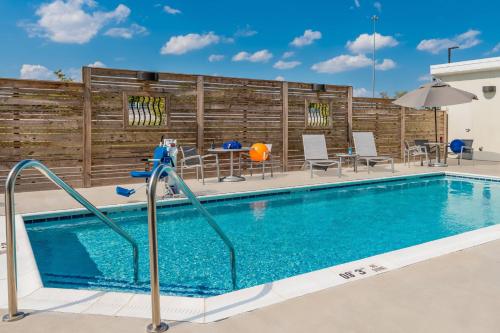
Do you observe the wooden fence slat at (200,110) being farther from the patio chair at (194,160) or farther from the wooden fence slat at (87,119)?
the wooden fence slat at (87,119)

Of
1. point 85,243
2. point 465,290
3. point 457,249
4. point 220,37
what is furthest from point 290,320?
point 220,37

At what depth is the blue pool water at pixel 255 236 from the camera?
4027mm

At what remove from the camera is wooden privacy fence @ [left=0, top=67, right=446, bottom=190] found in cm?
811

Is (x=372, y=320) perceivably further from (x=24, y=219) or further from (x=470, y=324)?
(x=24, y=219)

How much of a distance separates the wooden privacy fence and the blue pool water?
2790 mm

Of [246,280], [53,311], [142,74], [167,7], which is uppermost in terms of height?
[167,7]

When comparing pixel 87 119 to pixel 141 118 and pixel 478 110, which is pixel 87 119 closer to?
pixel 141 118

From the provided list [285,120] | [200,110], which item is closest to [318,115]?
[285,120]

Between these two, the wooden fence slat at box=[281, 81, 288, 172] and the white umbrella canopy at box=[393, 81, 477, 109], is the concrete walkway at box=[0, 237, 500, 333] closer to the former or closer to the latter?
the wooden fence slat at box=[281, 81, 288, 172]

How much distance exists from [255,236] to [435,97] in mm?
8927

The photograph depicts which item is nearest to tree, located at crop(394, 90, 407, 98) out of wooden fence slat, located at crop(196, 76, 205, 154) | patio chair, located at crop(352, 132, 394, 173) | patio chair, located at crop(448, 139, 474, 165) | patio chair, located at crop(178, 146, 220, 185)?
patio chair, located at crop(448, 139, 474, 165)

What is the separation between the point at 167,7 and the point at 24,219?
33.1 m

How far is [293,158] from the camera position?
1184cm

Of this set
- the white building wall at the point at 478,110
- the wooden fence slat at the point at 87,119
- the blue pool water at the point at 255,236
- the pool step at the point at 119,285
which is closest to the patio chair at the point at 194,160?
the blue pool water at the point at 255,236
